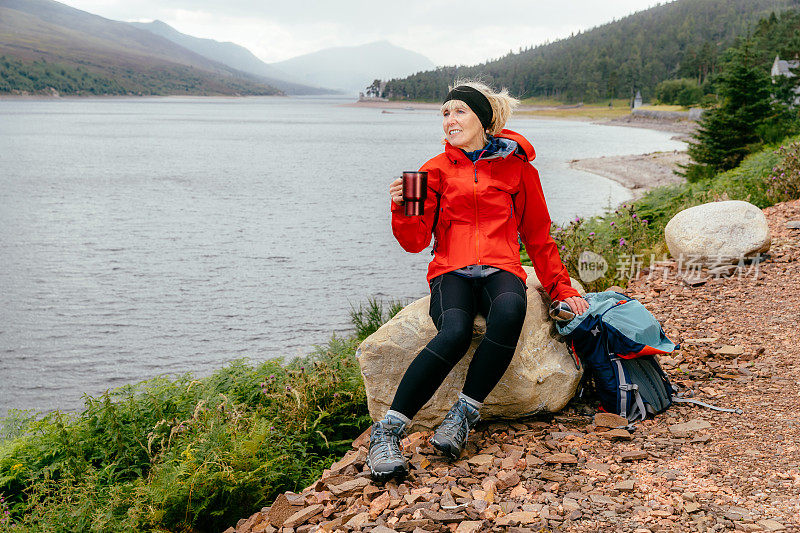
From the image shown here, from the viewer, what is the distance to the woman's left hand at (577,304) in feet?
13.6

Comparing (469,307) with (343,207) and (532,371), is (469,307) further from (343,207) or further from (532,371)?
(343,207)

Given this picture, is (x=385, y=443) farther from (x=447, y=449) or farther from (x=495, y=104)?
(x=495, y=104)

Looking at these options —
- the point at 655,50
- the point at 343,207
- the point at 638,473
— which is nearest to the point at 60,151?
the point at 343,207

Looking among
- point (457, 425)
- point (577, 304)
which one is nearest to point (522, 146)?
point (577, 304)

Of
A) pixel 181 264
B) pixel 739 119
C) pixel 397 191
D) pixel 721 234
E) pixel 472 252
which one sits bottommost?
pixel 181 264

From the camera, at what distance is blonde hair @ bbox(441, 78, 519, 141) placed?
13.7ft

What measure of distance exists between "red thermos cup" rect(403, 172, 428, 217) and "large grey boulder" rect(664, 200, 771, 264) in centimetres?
493


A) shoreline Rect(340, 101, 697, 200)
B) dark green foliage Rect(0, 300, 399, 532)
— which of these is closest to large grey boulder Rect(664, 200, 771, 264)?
dark green foliage Rect(0, 300, 399, 532)

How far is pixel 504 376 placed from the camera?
4.03 m

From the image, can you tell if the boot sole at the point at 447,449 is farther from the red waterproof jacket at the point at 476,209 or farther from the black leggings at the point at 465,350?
the red waterproof jacket at the point at 476,209

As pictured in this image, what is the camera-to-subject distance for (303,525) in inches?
133

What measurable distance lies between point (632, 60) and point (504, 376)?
157 metres

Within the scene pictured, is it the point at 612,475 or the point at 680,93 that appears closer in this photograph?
the point at 612,475

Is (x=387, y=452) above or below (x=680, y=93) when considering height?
below
